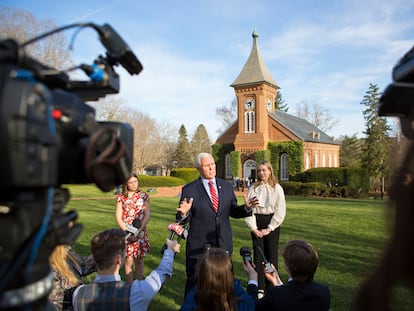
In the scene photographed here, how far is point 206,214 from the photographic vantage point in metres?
4.29

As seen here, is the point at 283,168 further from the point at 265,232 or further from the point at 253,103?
the point at 265,232

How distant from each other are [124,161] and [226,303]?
164cm

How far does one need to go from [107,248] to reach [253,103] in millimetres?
37581

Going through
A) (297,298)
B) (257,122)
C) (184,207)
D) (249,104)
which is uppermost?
(249,104)

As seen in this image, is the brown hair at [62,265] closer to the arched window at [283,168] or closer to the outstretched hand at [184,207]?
the outstretched hand at [184,207]

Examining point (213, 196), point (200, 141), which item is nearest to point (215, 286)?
point (213, 196)

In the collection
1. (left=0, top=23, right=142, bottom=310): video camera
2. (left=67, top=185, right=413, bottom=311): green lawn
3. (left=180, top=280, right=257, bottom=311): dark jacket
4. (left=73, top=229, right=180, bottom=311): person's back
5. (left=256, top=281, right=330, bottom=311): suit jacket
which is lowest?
(left=67, top=185, right=413, bottom=311): green lawn

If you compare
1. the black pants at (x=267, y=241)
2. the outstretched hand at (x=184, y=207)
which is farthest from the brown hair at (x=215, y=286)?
the black pants at (x=267, y=241)

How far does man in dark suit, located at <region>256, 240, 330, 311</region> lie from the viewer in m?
2.41

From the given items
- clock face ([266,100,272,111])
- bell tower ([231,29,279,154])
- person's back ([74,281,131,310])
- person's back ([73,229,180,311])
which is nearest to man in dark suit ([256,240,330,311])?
person's back ([73,229,180,311])

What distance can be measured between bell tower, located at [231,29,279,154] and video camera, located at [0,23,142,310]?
3701 cm

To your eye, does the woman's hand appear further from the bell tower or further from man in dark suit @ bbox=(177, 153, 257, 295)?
the bell tower

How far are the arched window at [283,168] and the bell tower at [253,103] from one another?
2.39 metres

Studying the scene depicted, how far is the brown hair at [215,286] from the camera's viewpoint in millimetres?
2463
